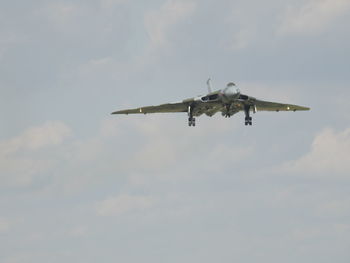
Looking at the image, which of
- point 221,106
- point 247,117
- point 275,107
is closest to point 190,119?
point 221,106

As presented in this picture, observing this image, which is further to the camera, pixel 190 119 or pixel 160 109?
pixel 160 109

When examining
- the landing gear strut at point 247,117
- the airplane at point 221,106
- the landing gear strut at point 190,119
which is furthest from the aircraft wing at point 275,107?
the landing gear strut at point 190,119

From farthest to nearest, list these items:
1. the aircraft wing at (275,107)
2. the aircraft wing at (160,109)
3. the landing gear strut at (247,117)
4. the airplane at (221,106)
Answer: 1. the aircraft wing at (275,107)
2. the aircraft wing at (160,109)
3. the landing gear strut at (247,117)
4. the airplane at (221,106)

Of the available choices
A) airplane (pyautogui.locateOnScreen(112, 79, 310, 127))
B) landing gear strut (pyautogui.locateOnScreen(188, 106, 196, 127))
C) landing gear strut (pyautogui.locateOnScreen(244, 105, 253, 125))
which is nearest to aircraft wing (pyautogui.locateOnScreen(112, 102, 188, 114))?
airplane (pyautogui.locateOnScreen(112, 79, 310, 127))

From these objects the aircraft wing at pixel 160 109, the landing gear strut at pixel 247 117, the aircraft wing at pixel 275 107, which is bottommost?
the landing gear strut at pixel 247 117

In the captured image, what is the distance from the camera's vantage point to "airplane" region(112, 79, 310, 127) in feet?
345

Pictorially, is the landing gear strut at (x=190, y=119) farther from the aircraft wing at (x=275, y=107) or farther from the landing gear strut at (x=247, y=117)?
the aircraft wing at (x=275, y=107)

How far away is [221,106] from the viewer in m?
109

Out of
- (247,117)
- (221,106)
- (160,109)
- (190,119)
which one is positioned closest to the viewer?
(221,106)

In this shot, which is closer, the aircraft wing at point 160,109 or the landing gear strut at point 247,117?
the landing gear strut at point 247,117

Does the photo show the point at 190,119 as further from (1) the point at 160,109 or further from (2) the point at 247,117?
(2) the point at 247,117

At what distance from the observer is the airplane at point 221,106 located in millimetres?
105062

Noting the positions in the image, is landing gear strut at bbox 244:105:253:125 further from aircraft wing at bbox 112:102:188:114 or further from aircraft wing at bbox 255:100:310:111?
aircraft wing at bbox 112:102:188:114

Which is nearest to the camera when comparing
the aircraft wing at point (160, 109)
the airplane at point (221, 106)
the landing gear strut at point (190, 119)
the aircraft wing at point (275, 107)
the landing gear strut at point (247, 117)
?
the airplane at point (221, 106)
